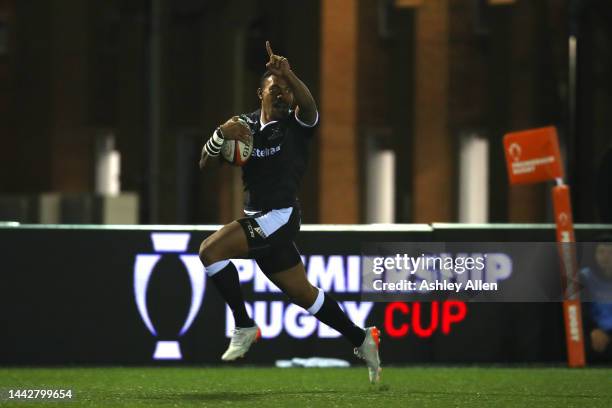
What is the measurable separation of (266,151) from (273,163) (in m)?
0.09

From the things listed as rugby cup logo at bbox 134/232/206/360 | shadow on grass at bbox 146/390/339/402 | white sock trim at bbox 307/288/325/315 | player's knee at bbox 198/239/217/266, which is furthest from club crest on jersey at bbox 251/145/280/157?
rugby cup logo at bbox 134/232/206/360

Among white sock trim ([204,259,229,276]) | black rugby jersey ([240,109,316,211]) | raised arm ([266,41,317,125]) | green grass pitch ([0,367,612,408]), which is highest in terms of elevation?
raised arm ([266,41,317,125])

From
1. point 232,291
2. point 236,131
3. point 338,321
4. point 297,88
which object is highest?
point 297,88

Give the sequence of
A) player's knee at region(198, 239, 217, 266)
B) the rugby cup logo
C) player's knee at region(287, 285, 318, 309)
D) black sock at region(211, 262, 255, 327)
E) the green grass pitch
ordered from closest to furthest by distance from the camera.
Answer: the green grass pitch, player's knee at region(198, 239, 217, 266), black sock at region(211, 262, 255, 327), player's knee at region(287, 285, 318, 309), the rugby cup logo

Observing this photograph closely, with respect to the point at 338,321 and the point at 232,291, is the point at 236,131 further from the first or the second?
the point at 338,321

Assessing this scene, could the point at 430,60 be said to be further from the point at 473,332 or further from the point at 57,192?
the point at 473,332

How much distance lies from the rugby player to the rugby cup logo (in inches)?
112

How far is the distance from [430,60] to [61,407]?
16.8 m

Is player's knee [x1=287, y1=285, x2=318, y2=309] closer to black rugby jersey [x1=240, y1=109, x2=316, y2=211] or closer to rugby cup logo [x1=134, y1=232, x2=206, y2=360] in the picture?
black rugby jersey [x1=240, y1=109, x2=316, y2=211]

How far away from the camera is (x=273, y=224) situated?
33.5 feet

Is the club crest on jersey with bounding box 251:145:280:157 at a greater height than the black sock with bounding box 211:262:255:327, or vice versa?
the club crest on jersey with bounding box 251:145:280:157

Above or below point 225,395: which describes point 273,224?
above

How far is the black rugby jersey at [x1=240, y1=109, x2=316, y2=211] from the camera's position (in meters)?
10.2

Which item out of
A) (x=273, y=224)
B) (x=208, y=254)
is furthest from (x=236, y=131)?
(x=208, y=254)
